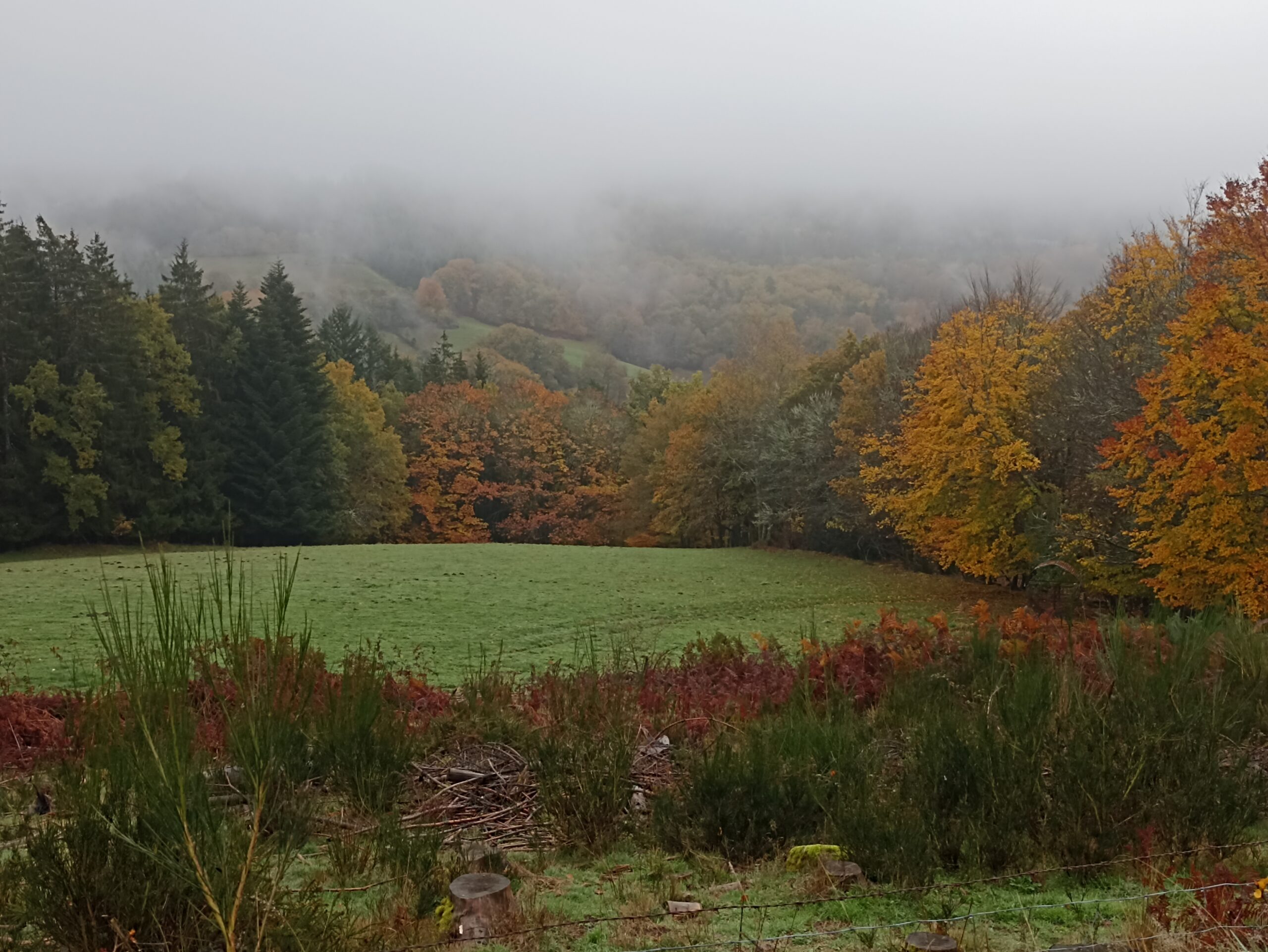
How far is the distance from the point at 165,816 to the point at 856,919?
2720mm

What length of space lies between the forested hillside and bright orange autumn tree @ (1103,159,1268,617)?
5cm

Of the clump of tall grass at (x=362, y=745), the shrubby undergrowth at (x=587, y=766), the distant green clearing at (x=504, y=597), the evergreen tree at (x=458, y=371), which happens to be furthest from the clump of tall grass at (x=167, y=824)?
the evergreen tree at (x=458, y=371)

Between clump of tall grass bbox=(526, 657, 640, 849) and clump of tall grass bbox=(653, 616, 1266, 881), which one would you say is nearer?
clump of tall grass bbox=(653, 616, 1266, 881)

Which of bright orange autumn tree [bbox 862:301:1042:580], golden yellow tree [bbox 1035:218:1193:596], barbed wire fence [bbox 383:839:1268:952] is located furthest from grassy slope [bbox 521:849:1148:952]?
bright orange autumn tree [bbox 862:301:1042:580]

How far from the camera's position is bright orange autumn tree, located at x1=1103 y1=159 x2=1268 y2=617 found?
14648 millimetres

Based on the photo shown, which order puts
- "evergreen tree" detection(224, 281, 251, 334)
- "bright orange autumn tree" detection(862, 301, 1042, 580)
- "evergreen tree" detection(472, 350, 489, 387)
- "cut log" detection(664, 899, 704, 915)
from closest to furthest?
"cut log" detection(664, 899, 704, 915) → "bright orange autumn tree" detection(862, 301, 1042, 580) → "evergreen tree" detection(224, 281, 251, 334) → "evergreen tree" detection(472, 350, 489, 387)

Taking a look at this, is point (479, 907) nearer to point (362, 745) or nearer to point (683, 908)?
point (683, 908)

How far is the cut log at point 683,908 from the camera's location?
407 cm

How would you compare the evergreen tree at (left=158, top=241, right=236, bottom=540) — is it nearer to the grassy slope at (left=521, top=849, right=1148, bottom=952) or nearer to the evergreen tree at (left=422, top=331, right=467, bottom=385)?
the evergreen tree at (left=422, top=331, right=467, bottom=385)

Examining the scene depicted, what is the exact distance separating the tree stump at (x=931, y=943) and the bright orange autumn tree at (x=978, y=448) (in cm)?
2035

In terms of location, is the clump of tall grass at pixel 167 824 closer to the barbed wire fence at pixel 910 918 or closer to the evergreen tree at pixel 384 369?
the barbed wire fence at pixel 910 918

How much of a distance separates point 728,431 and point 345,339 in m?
47.6

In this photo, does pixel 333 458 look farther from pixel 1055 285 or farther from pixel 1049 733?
pixel 1049 733

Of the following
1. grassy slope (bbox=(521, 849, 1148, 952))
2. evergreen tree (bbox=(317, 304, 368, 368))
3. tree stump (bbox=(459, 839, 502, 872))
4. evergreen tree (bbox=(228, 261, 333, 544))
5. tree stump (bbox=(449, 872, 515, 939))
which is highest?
evergreen tree (bbox=(317, 304, 368, 368))
